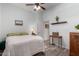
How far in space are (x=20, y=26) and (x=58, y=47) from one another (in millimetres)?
927

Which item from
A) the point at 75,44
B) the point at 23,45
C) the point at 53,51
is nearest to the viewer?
the point at 23,45

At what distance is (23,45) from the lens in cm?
200

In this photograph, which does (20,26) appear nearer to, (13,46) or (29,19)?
(29,19)

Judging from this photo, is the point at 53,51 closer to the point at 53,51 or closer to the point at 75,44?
the point at 53,51

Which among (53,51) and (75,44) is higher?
(75,44)

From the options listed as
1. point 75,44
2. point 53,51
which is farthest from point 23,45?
point 75,44

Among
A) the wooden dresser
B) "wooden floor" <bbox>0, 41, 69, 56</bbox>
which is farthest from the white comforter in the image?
the wooden dresser

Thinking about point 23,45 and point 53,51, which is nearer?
point 23,45

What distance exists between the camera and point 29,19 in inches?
85.2

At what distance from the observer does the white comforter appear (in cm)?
192

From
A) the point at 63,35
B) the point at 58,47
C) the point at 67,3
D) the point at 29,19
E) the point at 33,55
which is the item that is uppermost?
the point at 67,3

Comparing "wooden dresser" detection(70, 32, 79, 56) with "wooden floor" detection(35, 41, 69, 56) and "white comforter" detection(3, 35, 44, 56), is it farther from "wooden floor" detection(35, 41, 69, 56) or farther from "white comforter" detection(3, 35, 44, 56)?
"white comforter" detection(3, 35, 44, 56)

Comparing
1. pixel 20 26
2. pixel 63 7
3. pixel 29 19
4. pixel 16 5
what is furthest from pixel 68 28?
pixel 16 5

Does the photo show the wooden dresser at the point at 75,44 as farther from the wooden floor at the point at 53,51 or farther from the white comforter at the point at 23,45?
the white comforter at the point at 23,45
